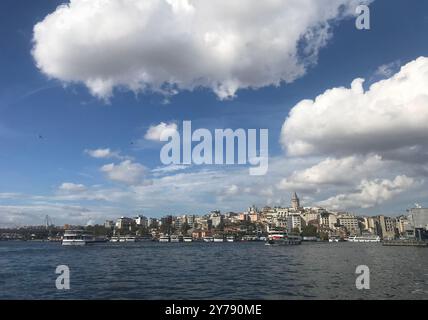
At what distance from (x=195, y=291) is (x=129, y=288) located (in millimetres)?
6839

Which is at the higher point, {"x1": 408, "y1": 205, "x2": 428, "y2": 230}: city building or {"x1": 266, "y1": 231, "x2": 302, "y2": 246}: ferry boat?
{"x1": 408, "y1": 205, "x2": 428, "y2": 230}: city building

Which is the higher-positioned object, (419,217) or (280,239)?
(419,217)

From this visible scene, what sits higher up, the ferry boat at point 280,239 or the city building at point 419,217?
the city building at point 419,217

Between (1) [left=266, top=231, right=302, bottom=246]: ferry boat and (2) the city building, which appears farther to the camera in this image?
(2) the city building

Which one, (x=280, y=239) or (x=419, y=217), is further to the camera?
(x=419, y=217)

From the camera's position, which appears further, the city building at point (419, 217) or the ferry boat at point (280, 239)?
the city building at point (419, 217)
